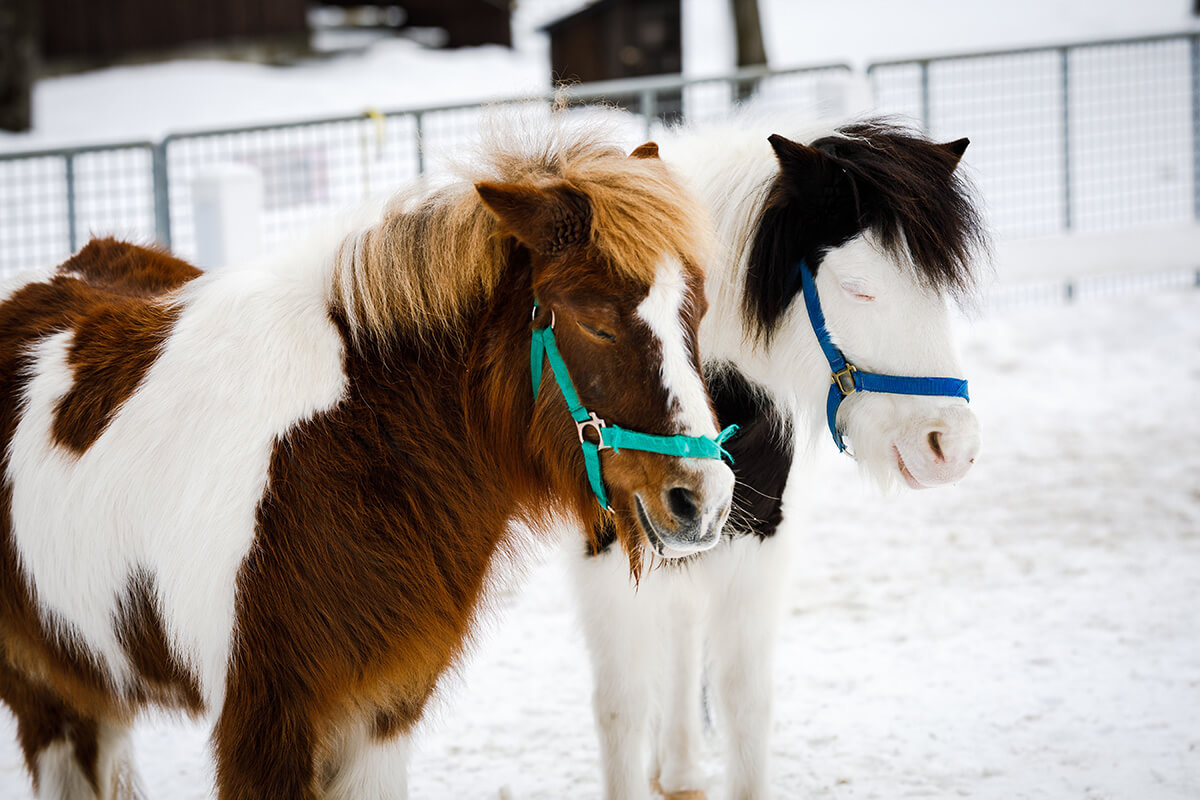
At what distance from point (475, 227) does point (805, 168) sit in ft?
3.05

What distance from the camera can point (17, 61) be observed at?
41.7ft

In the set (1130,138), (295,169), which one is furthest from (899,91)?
(295,169)

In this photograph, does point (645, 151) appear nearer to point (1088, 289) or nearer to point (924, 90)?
point (924, 90)

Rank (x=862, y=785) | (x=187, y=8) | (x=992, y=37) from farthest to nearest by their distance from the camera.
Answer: (x=992, y=37), (x=187, y=8), (x=862, y=785)

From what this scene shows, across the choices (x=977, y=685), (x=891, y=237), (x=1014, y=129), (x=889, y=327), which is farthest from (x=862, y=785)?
(x=1014, y=129)

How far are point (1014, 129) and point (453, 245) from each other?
24.8 ft

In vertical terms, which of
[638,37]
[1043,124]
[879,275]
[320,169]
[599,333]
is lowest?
[599,333]

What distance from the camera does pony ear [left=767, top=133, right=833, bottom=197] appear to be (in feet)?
7.77

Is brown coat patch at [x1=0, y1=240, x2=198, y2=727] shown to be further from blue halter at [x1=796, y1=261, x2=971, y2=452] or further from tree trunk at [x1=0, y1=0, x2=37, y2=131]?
tree trunk at [x1=0, y1=0, x2=37, y2=131]

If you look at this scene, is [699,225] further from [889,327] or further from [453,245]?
[889,327]

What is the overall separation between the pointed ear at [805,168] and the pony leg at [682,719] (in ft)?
4.63

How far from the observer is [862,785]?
9.96 feet

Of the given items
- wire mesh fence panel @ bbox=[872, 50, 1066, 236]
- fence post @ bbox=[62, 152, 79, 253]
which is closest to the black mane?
fence post @ bbox=[62, 152, 79, 253]

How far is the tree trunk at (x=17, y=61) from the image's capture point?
11938mm
